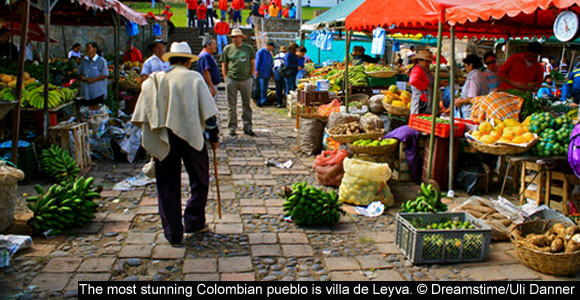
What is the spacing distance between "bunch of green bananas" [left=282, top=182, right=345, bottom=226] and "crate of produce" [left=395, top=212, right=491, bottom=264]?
92 centimetres

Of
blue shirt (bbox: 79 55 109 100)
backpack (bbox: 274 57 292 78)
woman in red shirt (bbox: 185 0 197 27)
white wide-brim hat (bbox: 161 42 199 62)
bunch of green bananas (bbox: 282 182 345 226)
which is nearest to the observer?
white wide-brim hat (bbox: 161 42 199 62)

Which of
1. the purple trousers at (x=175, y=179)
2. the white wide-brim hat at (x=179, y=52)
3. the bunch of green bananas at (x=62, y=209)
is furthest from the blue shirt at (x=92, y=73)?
the purple trousers at (x=175, y=179)

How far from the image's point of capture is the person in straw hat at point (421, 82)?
7.24 meters

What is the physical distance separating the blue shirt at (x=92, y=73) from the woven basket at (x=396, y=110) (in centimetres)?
544

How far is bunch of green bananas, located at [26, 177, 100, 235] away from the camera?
15.7ft

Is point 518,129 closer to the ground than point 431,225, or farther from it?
farther from it

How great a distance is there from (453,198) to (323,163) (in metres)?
1.82

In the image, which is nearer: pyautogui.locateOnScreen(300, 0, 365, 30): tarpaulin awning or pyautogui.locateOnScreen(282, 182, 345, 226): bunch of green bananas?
pyautogui.locateOnScreen(282, 182, 345, 226): bunch of green bananas

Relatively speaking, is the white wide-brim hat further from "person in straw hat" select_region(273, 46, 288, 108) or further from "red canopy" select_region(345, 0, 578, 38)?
"person in straw hat" select_region(273, 46, 288, 108)

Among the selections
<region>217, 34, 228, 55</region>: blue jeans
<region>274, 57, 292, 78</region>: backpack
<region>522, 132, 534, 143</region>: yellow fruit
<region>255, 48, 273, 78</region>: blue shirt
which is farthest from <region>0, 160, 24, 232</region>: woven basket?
<region>217, 34, 228, 55</region>: blue jeans

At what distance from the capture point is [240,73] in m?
9.70

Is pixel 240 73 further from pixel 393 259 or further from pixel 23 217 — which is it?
pixel 393 259

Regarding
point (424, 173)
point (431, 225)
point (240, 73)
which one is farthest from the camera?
point (240, 73)

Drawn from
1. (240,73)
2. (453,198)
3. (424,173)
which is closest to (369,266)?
(453,198)
